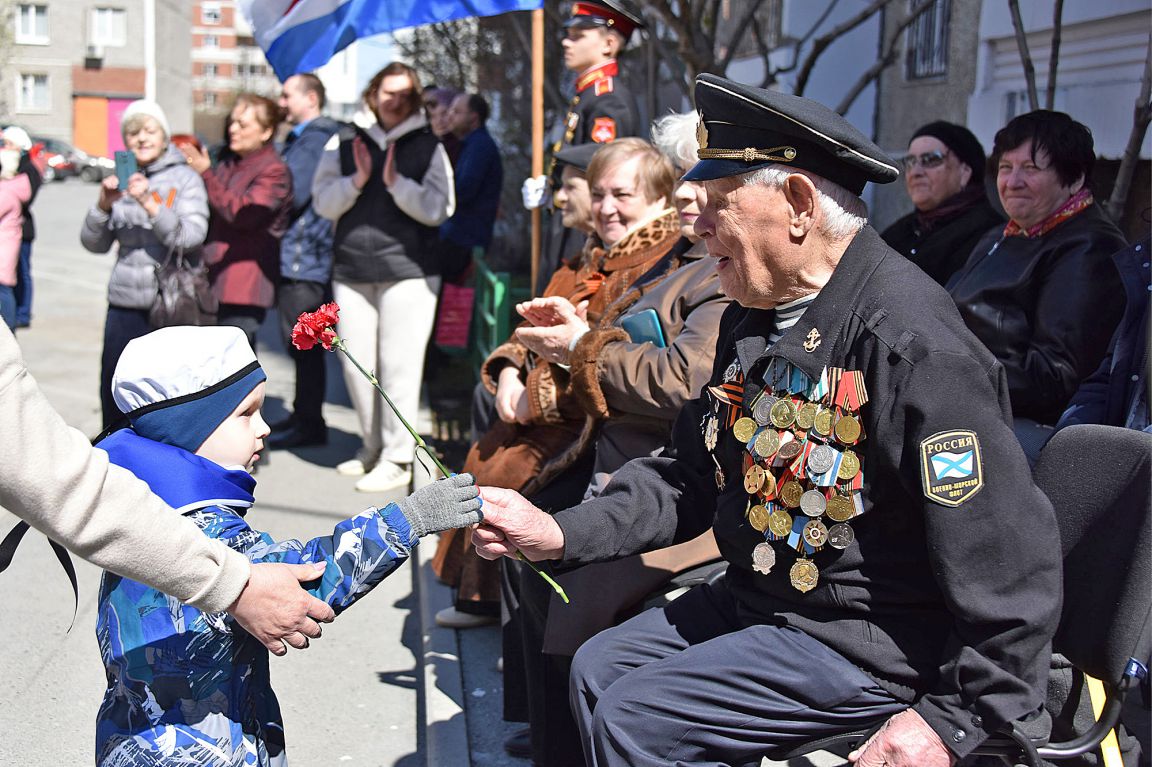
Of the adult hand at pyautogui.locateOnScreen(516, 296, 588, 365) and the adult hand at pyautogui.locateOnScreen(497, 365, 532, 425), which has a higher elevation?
the adult hand at pyautogui.locateOnScreen(516, 296, 588, 365)

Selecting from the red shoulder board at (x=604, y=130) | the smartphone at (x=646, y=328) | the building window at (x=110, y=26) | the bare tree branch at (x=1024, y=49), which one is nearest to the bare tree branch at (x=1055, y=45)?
the bare tree branch at (x=1024, y=49)

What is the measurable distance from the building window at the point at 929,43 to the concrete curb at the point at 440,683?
495cm

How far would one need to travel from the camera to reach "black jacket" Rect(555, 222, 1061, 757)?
7.00ft

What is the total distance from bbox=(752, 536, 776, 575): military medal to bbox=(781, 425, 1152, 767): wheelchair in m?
0.35

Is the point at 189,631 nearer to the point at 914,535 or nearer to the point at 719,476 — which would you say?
the point at 719,476

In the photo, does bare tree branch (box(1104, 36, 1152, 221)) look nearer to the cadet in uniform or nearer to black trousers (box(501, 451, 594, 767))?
the cadet in uniform

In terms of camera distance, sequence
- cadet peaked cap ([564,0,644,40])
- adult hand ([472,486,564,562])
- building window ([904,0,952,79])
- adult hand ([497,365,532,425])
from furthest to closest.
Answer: building window ([904,0,952,79]) → cadet peaked cap ([564,0,644,40]) → adult hand ([497,365,532,425]) → adult hand ([472,486,564,562])

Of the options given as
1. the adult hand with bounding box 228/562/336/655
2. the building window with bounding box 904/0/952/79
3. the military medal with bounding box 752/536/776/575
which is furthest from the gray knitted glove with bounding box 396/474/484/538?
the building window with bounding box 904/0/952/79

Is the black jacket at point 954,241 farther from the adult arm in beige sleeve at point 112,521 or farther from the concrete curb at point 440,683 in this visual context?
the adult arm in beige sleeve at point 112,521

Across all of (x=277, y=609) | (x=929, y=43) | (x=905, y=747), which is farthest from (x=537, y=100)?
(x=905, y=747)

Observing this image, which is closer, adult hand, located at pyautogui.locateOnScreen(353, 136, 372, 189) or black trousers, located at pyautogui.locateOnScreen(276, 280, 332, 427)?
adult hand, located at pyautogui.locateOnScreen(353, 136, 372, 189)

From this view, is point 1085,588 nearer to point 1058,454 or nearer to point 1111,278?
point 1058,454

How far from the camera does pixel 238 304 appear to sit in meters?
7.01

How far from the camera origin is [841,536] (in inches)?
90.9
